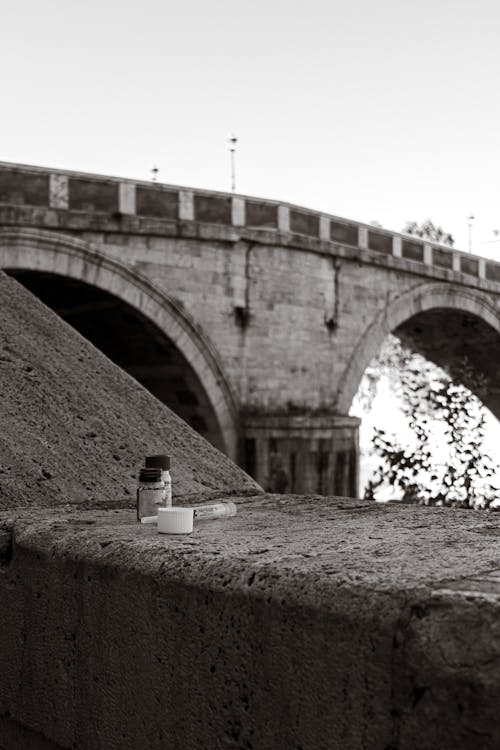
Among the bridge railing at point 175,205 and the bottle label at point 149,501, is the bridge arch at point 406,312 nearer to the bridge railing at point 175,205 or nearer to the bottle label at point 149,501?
the bridge railing at point 175,205

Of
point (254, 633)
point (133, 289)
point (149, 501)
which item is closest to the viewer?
point (254, 633)

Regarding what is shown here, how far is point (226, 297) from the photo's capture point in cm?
1195

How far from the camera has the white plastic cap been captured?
5.35ft

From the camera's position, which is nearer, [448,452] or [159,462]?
[159,462]

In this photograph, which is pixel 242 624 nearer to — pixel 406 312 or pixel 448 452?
pixel 448 452

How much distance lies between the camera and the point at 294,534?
5.36 feet

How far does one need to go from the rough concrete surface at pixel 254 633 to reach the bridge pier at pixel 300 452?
10.2 m

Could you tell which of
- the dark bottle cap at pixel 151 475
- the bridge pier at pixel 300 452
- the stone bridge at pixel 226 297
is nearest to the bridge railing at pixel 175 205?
the stone bridge at pixel 226 297

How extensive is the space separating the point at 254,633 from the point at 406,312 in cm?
1422

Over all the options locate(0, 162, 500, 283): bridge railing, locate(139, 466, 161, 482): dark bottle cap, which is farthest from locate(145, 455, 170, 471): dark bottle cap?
locate(0, 162, 500, 283): bridge railing

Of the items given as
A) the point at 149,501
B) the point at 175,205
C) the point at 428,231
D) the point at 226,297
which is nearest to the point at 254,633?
the point at 149,501

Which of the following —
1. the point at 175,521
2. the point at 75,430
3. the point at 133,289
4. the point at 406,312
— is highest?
the point at 406,312

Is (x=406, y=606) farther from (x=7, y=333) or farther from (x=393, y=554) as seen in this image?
(x=7, y=333)

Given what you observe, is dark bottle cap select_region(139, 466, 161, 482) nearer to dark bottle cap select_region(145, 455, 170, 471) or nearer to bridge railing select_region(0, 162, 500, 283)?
dark bottle cap select_region(145, 455, 170, 471)
